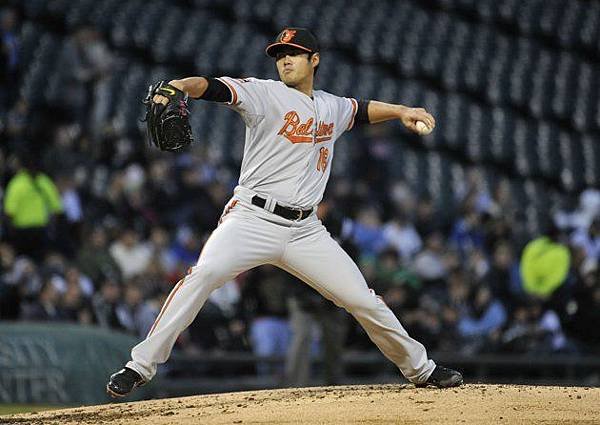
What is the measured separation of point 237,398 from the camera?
638cm

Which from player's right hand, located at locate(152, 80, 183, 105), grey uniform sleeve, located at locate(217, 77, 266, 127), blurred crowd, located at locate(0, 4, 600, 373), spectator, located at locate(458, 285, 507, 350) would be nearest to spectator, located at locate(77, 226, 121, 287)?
blurred crowd, located at locate(0, 4, 600, 373)

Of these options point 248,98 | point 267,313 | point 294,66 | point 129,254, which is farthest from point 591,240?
point 248,98

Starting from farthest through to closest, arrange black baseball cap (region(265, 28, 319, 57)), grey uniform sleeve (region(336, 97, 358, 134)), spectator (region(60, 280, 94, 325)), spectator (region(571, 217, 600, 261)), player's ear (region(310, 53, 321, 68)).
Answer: spectator (region(571, 217, 600, 261)), spectator (region(60, 280, 94, 325)), grey uniform sleeve (region(336, 97, 358, 134)), player's ear (region(310, 53, 321, 68)), black baseball cap (region(265, 28, 319, 57))

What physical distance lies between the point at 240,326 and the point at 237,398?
184 inches

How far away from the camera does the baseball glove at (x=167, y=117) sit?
217 inches

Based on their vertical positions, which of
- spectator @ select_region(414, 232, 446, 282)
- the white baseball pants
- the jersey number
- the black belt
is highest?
the jersey number

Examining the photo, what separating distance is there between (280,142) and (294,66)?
1.30 ft

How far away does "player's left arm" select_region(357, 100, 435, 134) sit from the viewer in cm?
622

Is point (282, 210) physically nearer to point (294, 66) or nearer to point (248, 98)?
point (248, 98)

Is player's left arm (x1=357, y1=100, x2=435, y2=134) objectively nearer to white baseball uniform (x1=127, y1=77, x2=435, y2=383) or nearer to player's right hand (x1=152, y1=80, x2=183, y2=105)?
white baseball uniform (x1=127, y1=77, x2=435, y2=383)

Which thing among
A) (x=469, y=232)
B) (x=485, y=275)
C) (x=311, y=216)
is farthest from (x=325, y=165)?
(x=469, y=232)

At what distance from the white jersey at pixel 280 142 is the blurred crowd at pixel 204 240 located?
330 cm

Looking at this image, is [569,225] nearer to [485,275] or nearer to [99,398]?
[485,275]

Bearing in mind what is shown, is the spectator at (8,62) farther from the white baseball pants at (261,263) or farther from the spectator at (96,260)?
the white baseball pants at (261,263)
